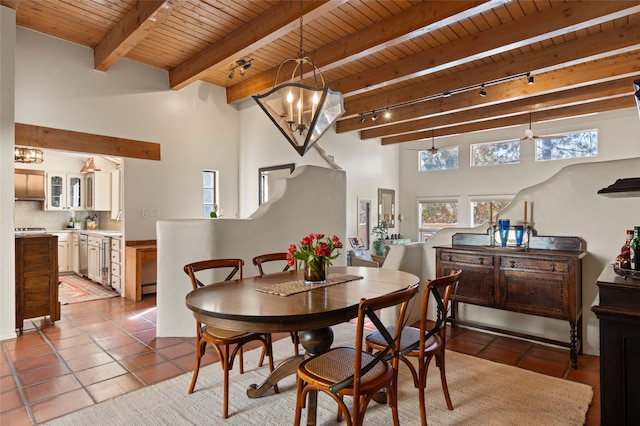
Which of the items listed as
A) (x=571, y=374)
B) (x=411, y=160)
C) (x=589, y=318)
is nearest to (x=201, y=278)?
(x=571, y=374)

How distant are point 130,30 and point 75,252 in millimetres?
5054

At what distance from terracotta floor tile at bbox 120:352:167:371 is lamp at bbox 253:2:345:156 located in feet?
7.22

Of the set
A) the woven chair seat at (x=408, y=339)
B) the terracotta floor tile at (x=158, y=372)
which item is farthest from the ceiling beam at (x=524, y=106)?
the terracotta floor tile at (x=158, y=372)

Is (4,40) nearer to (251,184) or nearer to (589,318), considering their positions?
(251,184)

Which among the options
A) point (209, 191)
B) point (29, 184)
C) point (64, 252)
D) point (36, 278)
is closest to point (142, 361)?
point (36, 278)

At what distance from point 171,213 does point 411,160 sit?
624 cm

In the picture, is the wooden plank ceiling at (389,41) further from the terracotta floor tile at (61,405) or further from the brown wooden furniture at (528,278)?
the terracotta floor tile at (61,405)

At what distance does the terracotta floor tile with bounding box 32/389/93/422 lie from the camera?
2.32 meters

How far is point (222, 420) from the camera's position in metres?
2.23

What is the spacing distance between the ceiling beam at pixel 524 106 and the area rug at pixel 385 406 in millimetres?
4668

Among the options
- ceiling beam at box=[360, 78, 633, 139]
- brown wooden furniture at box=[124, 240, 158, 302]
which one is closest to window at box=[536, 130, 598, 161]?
Answer: ceiling beam at box=[360, 78, 633, 139]

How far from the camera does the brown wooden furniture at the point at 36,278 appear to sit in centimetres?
389

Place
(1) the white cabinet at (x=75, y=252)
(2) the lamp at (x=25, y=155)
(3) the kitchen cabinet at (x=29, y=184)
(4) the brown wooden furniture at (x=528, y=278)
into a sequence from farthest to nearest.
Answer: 1. (1) the white cabinet at (x=75, y=252)
2. (3) the kitchen cabinet at (x=29, y=184)
3. (2) the lamp at (x=25, y=155)
4. (4) the brown wooden furniture at (x=528, y=278)

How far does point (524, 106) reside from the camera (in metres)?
6.18
